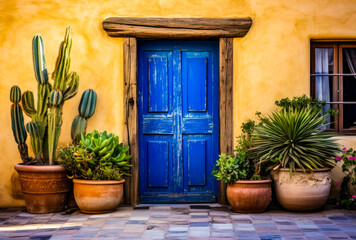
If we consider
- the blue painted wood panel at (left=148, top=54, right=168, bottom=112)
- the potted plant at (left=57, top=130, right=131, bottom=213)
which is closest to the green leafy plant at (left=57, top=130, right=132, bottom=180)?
the potted plant at (left=57, top=130, right=131, bottom=213)

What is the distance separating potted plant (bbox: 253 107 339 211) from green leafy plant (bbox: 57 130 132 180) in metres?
1.78

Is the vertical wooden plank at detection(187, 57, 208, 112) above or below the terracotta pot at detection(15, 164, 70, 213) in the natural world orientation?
above

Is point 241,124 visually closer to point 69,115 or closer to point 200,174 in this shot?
point 200,174

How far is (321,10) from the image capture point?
670 centimetres

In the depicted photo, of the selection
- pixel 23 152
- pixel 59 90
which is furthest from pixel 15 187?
pixel 59 90

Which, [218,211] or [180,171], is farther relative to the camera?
[180,171]

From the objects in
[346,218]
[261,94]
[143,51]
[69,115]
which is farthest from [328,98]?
[69,115]

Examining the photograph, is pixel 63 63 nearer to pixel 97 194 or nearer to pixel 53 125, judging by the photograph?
pixel 53 125

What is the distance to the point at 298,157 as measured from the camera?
236 inches

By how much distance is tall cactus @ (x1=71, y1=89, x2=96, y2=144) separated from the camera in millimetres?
6395

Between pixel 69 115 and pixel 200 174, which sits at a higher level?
pixel 69 115

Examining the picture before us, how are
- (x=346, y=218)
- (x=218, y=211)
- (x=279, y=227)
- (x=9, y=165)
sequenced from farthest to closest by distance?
(x=9, y=165)
(x=218, y=211)
(x=346, y=218)
(x=279, y=227)

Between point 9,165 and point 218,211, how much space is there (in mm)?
2888

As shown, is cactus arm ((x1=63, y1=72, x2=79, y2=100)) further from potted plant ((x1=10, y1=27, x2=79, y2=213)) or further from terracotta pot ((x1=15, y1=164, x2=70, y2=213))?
terracotta pot ((x1=15, y1=164, x2=70, y2=213))
